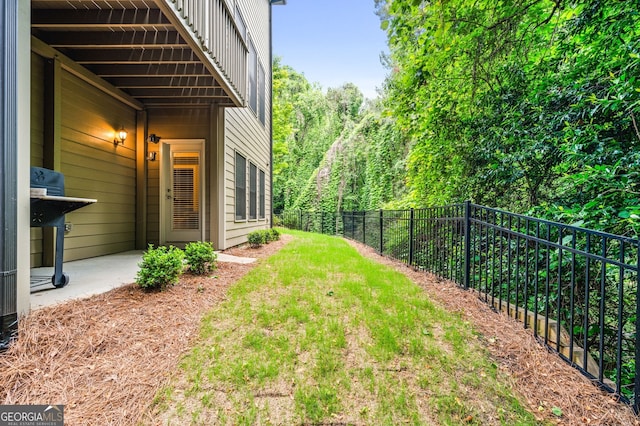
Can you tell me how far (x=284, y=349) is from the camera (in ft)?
7.16

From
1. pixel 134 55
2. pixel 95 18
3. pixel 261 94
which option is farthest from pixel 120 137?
pixel 261 94

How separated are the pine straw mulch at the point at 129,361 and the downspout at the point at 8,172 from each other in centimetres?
16

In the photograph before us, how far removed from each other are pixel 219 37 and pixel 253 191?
486 centimetres

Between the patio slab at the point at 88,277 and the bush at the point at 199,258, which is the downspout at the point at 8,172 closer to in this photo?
the patio slab at the point at 88,277

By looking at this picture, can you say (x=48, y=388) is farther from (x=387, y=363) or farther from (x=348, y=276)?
(x=348, y=276)

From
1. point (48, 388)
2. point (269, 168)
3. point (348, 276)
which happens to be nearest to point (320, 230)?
point (269, 168)

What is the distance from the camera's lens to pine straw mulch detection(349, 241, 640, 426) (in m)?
1.64

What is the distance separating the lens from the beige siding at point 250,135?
19.9 ft

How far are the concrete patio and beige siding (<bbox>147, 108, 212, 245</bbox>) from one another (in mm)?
1033

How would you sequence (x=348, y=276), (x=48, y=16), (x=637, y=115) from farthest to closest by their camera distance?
(x=348, y=276) < (x=48, y=16) < (x=637, y=115)

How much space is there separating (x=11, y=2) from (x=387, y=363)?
348 centimetres

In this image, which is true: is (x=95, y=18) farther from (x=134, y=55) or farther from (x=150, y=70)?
(x=150, y=70)

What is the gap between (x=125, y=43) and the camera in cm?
364

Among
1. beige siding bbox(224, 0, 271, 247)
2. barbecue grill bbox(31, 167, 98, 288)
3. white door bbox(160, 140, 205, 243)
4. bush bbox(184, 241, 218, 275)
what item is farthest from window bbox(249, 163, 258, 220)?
barbecue grill bbox(31, 167, 98, 288)
